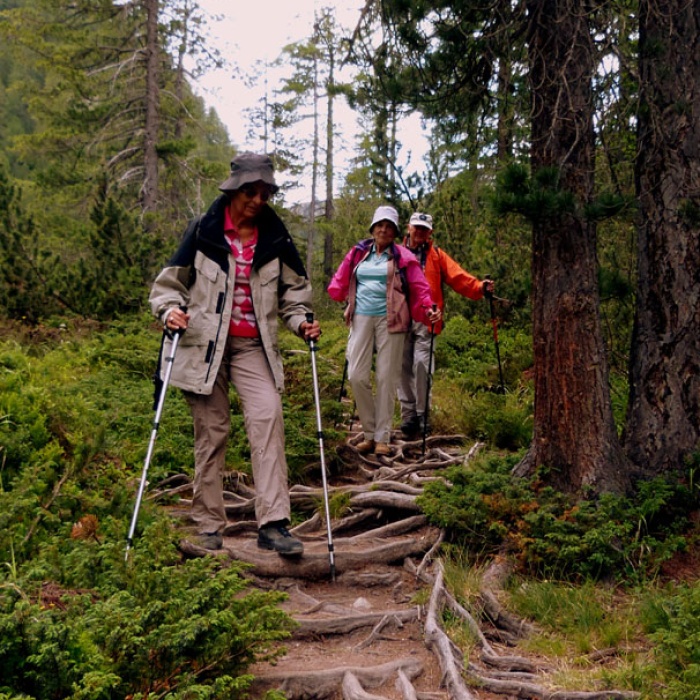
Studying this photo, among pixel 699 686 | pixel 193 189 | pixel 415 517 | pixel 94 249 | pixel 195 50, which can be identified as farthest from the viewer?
pixel 193 189

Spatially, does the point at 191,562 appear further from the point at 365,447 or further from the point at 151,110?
the point at 151,110

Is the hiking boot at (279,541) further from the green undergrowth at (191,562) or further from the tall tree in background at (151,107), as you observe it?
the tall tree in background at (151,107)

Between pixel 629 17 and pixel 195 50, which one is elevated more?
pixel 195 50

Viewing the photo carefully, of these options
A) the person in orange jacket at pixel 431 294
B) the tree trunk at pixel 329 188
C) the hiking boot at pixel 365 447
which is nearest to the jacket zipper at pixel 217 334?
the hiking boot at pixel 365 447

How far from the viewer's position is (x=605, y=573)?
461 cm

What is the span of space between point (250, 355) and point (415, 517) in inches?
73.5

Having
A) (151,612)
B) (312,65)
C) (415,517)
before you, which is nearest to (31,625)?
(151,612)

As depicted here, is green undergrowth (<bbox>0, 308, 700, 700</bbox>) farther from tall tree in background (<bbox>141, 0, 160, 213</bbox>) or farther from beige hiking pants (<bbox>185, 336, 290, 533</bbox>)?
tall tree in background (<bbox>141, 0, 160, 213</bbox>)

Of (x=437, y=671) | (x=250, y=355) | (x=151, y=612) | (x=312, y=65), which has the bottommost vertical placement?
(x=437, y=671)

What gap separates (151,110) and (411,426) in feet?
41.9

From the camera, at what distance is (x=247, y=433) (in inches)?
195

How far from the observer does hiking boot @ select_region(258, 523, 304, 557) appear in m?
4.75

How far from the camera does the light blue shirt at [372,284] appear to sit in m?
7.55

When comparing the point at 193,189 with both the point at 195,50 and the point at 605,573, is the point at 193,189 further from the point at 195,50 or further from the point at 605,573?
A: the point at 605,573
